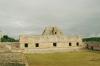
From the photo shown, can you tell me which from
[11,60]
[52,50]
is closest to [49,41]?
[52,50]

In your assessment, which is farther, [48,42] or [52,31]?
[52,31]

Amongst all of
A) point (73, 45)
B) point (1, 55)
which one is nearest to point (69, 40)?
point (73, 45)

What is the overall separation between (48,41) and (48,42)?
0.60 feet

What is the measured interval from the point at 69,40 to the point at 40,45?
220 inches

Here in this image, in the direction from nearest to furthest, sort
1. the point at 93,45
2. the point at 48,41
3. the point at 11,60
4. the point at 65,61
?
the point at 11,60, the point at 65,61, the point at 48,41, the point at 93,45

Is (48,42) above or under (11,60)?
above

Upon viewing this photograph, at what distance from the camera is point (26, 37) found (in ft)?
133

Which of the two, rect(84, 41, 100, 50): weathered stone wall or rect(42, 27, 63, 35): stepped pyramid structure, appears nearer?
rect(84, 41, 100, 50): weathered stone wall

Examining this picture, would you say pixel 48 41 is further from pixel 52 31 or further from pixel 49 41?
pixel 52 31

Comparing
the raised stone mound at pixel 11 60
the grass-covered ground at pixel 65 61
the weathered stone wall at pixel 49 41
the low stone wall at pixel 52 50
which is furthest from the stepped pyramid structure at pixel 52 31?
the raised stone mound at pixel 11 60

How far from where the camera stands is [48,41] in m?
41.5

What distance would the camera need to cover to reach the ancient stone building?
4055cm

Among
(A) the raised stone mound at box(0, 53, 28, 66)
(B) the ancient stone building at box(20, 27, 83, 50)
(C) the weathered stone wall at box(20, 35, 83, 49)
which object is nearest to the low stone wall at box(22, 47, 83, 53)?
(B) the ancient stone building at box(20, 27, 83, 50)

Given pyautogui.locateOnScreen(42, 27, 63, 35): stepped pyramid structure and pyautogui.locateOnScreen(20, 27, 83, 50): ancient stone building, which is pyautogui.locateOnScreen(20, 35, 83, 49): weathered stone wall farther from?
pyautogui.locateOnScreen(42, 27, 63, 35): stepped pyramid structure
